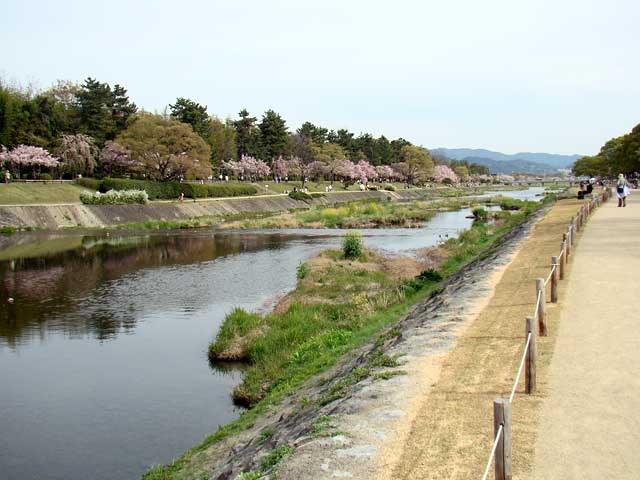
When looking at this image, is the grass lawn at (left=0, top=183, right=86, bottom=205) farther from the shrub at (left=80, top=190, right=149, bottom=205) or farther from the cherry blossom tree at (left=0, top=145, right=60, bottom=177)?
the cherry blossom tree at (left=0, top=145, right=60, bottom=177)

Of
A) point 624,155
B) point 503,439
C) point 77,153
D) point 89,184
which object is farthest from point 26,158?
point 624,155

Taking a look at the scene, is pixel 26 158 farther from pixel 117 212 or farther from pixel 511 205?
pixel 511 205

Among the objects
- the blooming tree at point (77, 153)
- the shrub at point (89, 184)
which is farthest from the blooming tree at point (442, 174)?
the shrub at point (89, 184)

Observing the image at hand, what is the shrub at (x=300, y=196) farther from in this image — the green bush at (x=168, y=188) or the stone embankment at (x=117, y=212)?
the green bush at (x=168, y=188)

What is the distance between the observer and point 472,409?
7543 mm

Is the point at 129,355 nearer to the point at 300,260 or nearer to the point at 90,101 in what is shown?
the point at 300,260

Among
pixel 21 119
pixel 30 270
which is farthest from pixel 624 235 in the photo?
pixel 21 119

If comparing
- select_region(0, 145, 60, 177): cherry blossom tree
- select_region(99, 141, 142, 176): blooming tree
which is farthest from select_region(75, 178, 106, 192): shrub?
select_region(99, 141, 142, 176): blooming tree

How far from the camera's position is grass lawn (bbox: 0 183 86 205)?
56.1m

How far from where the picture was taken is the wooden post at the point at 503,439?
5207mm

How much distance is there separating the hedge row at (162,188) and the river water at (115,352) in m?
27.3

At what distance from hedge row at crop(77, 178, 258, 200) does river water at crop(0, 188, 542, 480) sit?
89.4ft

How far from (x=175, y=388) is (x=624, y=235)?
19429 millimetres

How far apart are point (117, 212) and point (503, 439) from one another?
59.3 metres
